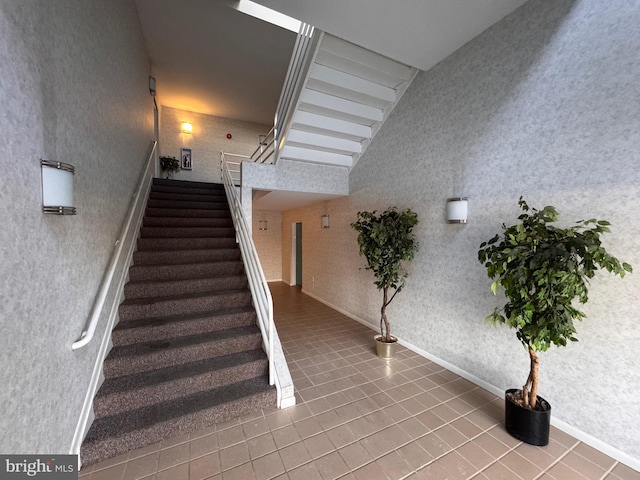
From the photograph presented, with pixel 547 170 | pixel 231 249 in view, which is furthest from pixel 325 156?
pixel 547 170

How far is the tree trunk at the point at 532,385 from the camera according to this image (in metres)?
1.83

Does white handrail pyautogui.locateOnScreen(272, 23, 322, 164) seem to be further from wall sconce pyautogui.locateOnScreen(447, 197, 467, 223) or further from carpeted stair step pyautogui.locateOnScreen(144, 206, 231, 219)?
wall sconce pyautogui.locateOnScreen(447, 197, 467, 223)

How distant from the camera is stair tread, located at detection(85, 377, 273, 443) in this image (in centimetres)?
178

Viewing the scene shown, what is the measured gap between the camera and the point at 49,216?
1334mm

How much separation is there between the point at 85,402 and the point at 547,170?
3.94 metres

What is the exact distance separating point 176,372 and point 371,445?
5.70ft

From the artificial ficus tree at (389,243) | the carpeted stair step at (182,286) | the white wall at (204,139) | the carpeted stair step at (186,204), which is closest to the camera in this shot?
the carpeted stair step at (182,286)

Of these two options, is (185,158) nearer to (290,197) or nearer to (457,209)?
(290,197)

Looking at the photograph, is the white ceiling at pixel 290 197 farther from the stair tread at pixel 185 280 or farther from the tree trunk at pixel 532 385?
the tree trunk at pixel 532 385

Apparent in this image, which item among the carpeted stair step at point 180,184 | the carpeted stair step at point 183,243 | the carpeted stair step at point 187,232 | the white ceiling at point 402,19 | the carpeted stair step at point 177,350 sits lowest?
the carpeted stair step at point 177,350

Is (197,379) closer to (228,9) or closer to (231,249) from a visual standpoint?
(231,249)

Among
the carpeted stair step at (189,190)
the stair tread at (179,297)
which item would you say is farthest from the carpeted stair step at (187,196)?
the stair tread at (179,297)

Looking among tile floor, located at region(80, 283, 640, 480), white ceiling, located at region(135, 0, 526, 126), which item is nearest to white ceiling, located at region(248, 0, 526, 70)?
white ceiling, located at region(135, 0, 526, 126)

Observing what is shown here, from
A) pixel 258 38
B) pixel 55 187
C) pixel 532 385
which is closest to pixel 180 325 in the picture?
pixel 55 187
